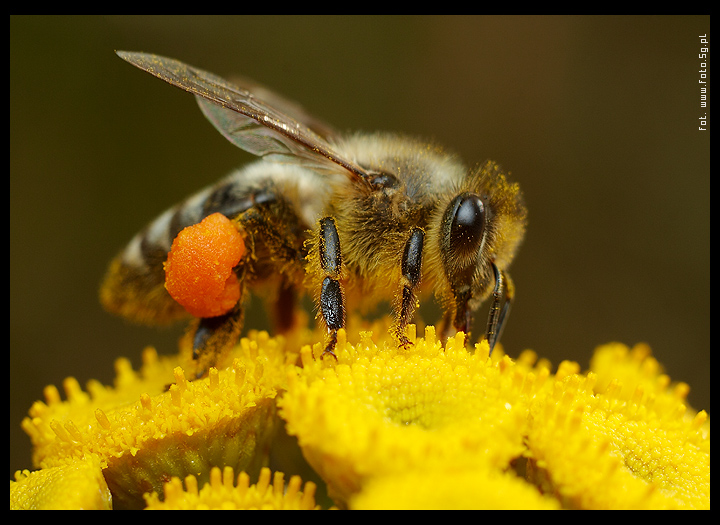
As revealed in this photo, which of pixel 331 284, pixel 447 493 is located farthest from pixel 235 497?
pixel 331 284

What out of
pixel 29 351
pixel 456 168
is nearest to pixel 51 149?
pixel 29 351

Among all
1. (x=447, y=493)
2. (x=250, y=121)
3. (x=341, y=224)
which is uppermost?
(x=250, y=121)

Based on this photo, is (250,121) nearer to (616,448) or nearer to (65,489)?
(65,489)

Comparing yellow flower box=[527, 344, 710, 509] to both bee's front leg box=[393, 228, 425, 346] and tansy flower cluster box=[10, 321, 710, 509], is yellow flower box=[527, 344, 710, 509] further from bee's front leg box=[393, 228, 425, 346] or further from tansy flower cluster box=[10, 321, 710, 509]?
bee's front leg box=[393, 228, 425, 346]

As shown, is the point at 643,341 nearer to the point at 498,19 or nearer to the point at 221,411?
the point at 498,19

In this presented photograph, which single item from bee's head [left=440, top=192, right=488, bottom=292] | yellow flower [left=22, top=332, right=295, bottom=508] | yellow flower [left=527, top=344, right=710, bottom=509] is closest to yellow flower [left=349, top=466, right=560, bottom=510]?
yellow flower [left=527, top=344, right=710, bottom=509]

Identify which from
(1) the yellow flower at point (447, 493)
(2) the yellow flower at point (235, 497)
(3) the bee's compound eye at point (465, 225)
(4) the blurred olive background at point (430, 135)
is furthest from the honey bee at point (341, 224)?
(4) the blurred olive background at point (430, 135)

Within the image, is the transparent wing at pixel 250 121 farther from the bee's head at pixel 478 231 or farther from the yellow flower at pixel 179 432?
the yellow flower at pixel 179 432
